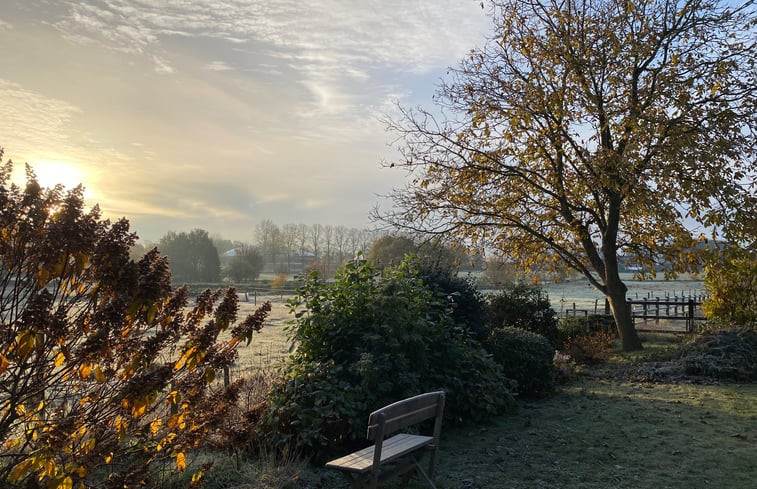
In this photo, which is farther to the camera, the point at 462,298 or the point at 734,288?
the point at 734,288

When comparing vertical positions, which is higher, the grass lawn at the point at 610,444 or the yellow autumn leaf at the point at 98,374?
the yellow autumn leaf at the point at 98,374

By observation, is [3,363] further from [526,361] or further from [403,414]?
[526,361]

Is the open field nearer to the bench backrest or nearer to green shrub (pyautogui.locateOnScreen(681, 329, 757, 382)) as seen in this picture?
the bench backrest

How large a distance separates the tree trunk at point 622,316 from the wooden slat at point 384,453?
36.9 ft

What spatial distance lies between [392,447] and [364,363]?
1.23m

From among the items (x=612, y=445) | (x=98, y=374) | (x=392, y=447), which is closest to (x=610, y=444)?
(x=612, y=445)

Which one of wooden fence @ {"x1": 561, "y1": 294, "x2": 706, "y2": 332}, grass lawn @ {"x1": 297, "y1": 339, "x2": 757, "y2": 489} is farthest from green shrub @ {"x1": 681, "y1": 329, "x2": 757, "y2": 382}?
wooden fence @ {"x1": 561, "y1": 294, "x2": 706, "y2": 332}

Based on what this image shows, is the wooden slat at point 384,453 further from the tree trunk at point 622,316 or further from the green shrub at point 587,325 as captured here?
the tree trunk at point 622,316

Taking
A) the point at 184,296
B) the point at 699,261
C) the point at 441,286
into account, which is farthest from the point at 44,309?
the point at 699,261

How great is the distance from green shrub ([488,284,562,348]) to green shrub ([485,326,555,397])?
14.5 feet

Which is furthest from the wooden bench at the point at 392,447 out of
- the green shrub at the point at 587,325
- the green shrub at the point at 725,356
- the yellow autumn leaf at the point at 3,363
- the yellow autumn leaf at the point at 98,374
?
the green shrub at the point at 587,325

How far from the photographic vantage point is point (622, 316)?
15.0 metres

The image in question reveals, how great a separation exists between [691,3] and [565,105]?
3.82 meters

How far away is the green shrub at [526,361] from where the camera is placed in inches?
346
